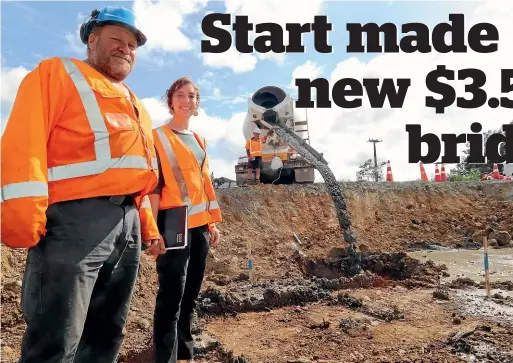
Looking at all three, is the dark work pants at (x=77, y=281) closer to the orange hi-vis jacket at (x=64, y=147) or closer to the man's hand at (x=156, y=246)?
the orange hi-vis jacket at (x=64, y=147)

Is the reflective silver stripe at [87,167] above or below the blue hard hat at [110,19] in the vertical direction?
below

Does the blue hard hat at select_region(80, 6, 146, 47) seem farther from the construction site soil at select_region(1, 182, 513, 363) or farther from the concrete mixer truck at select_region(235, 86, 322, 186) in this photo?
the concrete mixer truck at select_region(235, 86, 322, 186)

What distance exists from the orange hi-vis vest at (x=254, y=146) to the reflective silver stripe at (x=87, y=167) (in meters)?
9.35

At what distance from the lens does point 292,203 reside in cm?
1118

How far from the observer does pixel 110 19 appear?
5.91 ft

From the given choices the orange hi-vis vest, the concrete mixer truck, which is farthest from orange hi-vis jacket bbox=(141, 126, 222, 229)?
the orange hi-vis vest

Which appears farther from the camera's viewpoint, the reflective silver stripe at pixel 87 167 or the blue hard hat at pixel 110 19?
the blue hard hat at pixel 110 19

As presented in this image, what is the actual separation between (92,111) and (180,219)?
111 cm

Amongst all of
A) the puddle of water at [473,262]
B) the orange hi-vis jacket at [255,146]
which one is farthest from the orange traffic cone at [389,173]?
the orange hi-vis jacket at [255,146]

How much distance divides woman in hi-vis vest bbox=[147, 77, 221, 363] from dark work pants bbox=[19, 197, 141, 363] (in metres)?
0.57

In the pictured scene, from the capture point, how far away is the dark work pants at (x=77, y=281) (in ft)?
4.87

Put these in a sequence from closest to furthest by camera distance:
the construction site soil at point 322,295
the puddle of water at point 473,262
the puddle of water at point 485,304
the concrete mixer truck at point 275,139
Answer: the construction site soil at point 322,295 → the puddle of water at point 485,304 → the puddle of water at point 473,262 → the concrete mixer truck at point 275,139

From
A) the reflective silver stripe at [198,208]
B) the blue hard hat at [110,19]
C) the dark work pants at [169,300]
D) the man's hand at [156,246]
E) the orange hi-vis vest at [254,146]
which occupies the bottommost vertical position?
the dark work pants at [169,300]

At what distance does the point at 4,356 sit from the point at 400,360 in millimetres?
3548
